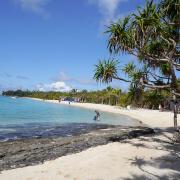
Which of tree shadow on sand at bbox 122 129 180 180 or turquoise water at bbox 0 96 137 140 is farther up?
turquoise water at bbox 0 96 137 140

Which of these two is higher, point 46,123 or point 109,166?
point 46,123

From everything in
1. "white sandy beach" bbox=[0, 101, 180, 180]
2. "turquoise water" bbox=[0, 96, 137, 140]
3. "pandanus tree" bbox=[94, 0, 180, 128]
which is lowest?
"white sandy beach" bbox=[0, 101, 180, 180]

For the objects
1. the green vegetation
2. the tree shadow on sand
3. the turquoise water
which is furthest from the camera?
the turquoise water

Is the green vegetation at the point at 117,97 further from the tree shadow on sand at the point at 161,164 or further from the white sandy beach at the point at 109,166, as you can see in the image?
the white sandy beach at the point at 109,166

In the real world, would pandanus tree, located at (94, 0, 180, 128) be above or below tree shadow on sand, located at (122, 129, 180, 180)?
above

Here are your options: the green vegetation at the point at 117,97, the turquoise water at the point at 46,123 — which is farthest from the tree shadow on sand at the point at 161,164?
the turquoise water at the point at 46,123

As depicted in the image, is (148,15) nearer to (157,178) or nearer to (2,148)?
(157,178)

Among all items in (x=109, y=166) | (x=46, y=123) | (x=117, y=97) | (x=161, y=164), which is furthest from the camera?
(x=117, y=97)

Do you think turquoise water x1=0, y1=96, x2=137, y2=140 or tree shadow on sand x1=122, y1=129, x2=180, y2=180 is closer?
tree shadow on sand x1=122, y1=129, x2=180, y2=180

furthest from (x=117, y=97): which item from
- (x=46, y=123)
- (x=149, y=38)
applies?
(x=149, y=38)

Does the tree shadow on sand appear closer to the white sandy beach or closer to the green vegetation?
the white sandy beach

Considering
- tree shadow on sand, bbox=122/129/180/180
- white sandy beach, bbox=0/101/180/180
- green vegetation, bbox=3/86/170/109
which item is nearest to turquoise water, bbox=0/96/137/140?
green vegetation, bbox=3/86/170/109

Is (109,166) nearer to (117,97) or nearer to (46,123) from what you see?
(46,123)

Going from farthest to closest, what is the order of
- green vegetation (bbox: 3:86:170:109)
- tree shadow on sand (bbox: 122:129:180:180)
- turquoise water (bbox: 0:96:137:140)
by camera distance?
turquoise water (bbox: 0:96:137:140) < green vegetation (bbox: 3:86:170:109) < tree shadow on sand (bbox: 122:129:180:180)
